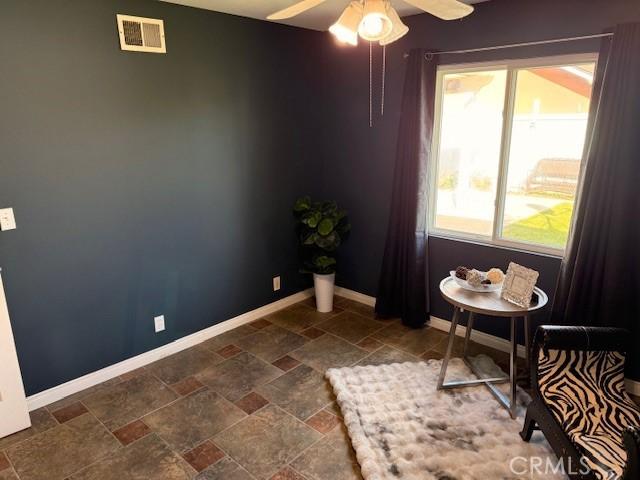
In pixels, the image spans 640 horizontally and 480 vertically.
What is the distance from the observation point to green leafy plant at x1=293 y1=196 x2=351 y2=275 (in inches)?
147

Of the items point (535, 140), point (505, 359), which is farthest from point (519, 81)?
point (505, 359)

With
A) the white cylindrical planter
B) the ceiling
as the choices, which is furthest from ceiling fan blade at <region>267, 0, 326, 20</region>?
the white cylindrical planter

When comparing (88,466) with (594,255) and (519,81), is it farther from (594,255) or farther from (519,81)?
(519,81)

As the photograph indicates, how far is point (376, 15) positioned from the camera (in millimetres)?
1608

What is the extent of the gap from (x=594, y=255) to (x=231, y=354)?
255cm

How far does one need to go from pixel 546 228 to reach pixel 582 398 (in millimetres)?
1337

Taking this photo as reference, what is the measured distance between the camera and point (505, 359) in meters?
3.20

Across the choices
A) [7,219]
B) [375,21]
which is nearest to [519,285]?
[375,21]

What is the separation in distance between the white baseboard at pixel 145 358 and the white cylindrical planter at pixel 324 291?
315mm

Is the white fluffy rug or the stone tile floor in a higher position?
the white fluffy rug

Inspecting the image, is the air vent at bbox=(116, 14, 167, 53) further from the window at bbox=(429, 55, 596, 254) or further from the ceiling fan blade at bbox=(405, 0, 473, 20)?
the window at bbox=(429, 55, 596, 254)

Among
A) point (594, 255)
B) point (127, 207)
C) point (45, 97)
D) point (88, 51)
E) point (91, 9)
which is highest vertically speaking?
point (91, 9)

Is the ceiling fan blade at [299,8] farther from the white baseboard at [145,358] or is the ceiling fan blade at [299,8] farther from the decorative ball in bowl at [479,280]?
the white baseboard at [145,358]

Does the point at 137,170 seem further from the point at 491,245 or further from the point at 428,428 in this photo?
the point at 491,245
